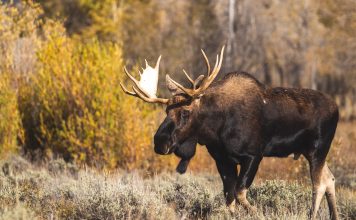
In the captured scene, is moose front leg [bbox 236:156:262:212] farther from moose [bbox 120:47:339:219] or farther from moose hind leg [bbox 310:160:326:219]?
moose hind leg [bbox 310:160:326:219]

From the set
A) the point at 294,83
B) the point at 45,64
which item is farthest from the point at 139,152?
the point at 294,83

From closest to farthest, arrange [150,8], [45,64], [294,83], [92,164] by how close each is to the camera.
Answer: [92,164], [45,64], [150,8], [294,83]

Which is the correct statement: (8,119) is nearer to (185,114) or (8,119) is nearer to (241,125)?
(185,114)

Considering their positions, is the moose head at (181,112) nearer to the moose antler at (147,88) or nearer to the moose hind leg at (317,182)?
the moose antler at (147,88)

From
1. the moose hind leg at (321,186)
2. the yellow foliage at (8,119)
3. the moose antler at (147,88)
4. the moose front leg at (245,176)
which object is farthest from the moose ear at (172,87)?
the yellow foliage at (8,119)

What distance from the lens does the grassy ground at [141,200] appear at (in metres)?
7.08

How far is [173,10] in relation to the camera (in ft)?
93.6

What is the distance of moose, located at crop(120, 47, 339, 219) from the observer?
706cm

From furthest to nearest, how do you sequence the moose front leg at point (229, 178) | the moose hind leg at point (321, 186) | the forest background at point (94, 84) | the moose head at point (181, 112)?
the forest background at point (94, 84)
the moose hind leg at point (321, 186)
the moose front leg at point (229, 178)
the moose head at point (181, 112)

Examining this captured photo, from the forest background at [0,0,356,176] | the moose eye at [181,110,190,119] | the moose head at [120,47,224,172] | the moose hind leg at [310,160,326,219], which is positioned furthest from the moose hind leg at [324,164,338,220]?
the forest background at [0,0,356,176]

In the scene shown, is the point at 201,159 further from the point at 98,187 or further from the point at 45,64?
the point at 98,187

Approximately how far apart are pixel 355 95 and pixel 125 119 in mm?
18813

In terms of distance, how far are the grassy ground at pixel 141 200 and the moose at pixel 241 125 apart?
15.9 inches

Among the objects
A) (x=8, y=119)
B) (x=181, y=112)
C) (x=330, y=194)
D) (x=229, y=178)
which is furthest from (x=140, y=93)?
(x=8, y=119)
